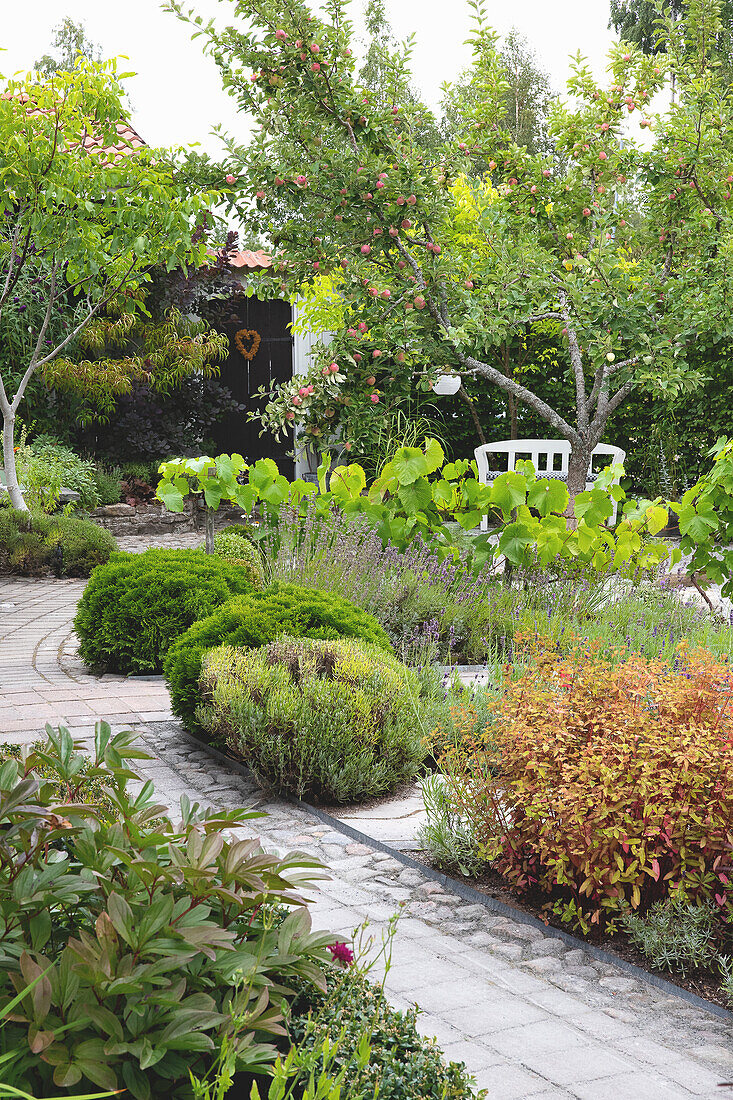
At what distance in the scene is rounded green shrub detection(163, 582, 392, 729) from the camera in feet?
13.7

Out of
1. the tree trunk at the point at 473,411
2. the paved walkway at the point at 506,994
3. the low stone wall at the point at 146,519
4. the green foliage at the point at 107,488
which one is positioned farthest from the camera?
the tree trunk at the point at 473,411

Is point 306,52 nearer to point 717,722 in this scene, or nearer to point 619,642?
point 619,642

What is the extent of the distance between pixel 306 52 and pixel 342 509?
12.1ft

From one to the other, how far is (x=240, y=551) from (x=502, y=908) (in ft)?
16.7

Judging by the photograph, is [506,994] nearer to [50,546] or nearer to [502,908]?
[502,908]

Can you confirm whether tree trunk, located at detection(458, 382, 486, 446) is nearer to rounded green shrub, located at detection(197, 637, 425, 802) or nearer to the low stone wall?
the low stone wall

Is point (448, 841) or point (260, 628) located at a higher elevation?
point (260, 628)

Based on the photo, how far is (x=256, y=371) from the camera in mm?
13750

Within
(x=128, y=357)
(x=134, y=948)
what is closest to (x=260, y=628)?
(x=134, y=948)

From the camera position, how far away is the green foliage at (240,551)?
6.17 meters

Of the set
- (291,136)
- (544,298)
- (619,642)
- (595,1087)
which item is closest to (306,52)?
(291,136)

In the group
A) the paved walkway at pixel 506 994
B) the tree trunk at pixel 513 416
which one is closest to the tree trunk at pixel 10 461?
the paved walkway at pixel 506 994

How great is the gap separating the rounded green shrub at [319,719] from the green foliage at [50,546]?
5.28 m

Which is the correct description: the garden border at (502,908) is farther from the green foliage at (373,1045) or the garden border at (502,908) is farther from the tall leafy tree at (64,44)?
the tall leafy tree at (64,44)
